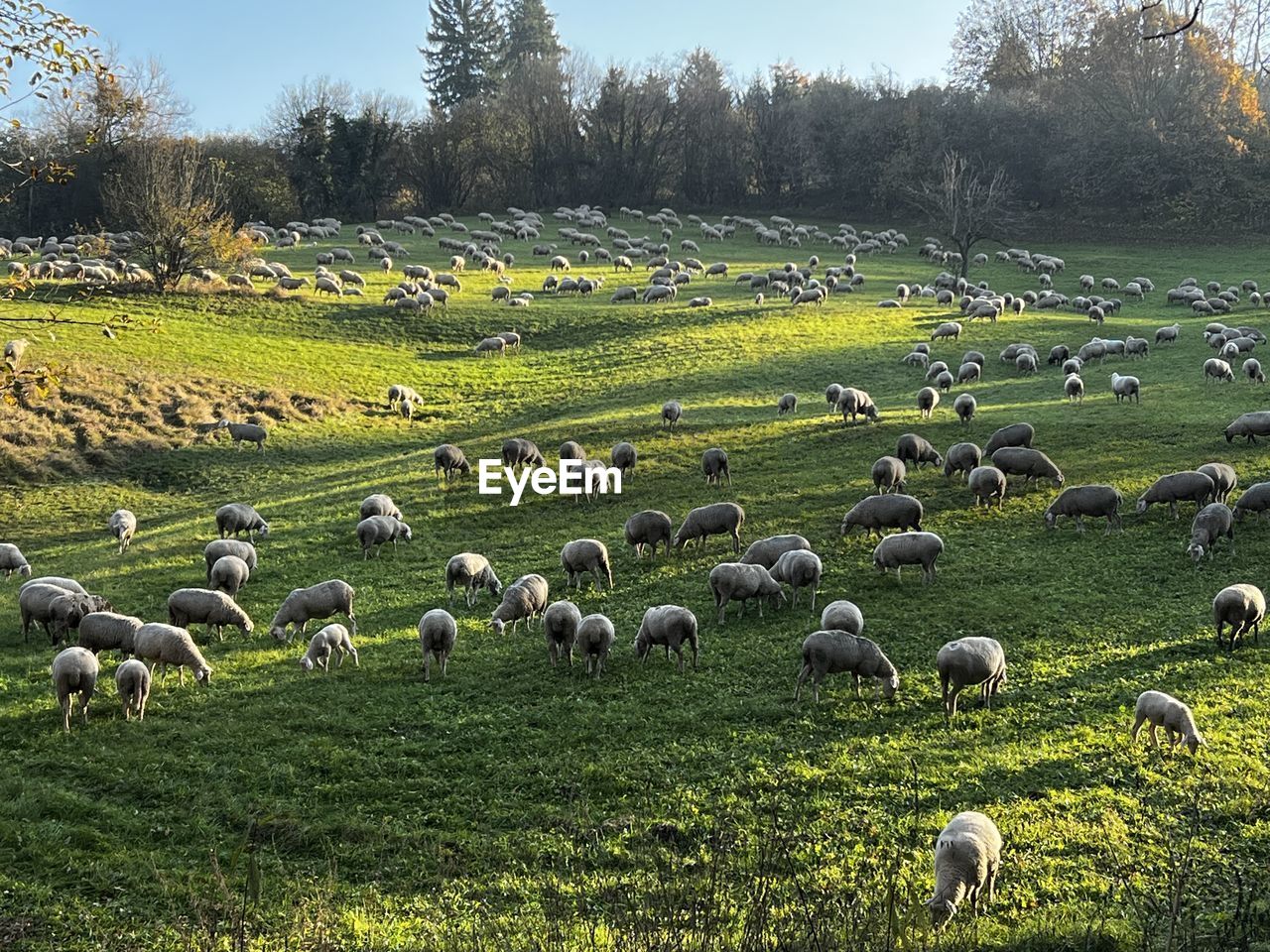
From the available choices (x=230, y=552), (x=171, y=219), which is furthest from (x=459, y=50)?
(x=230, y=552)

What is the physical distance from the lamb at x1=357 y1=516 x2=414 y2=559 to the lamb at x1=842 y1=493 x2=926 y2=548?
405 inches

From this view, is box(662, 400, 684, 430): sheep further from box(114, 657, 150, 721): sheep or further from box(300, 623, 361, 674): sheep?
box(114, 657, 150, 721): sheep

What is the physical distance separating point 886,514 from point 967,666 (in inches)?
301

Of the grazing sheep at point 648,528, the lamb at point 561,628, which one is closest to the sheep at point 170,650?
the lamb at point 561,628

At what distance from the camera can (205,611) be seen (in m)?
16.9

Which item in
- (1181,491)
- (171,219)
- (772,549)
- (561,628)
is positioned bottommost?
→ (561,628)

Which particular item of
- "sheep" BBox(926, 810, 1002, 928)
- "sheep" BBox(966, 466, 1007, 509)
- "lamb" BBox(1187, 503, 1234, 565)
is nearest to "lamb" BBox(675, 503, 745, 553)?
"sheep" BBox(966, 466, 1007, 509)

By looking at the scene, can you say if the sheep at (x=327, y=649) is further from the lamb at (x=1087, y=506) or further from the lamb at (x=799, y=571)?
the lamb at (x=1087, y=506)

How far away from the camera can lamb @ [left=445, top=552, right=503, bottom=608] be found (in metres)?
Answer: 19.1

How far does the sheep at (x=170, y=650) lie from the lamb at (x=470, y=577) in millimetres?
5048

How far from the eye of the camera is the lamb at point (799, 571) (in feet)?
58.4

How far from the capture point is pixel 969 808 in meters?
10.8

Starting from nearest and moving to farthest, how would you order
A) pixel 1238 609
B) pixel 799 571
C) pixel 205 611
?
pixel 1238 609 < pixel 205 611 < pixel 799 571

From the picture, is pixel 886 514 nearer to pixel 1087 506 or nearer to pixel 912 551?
pixel 912 551
